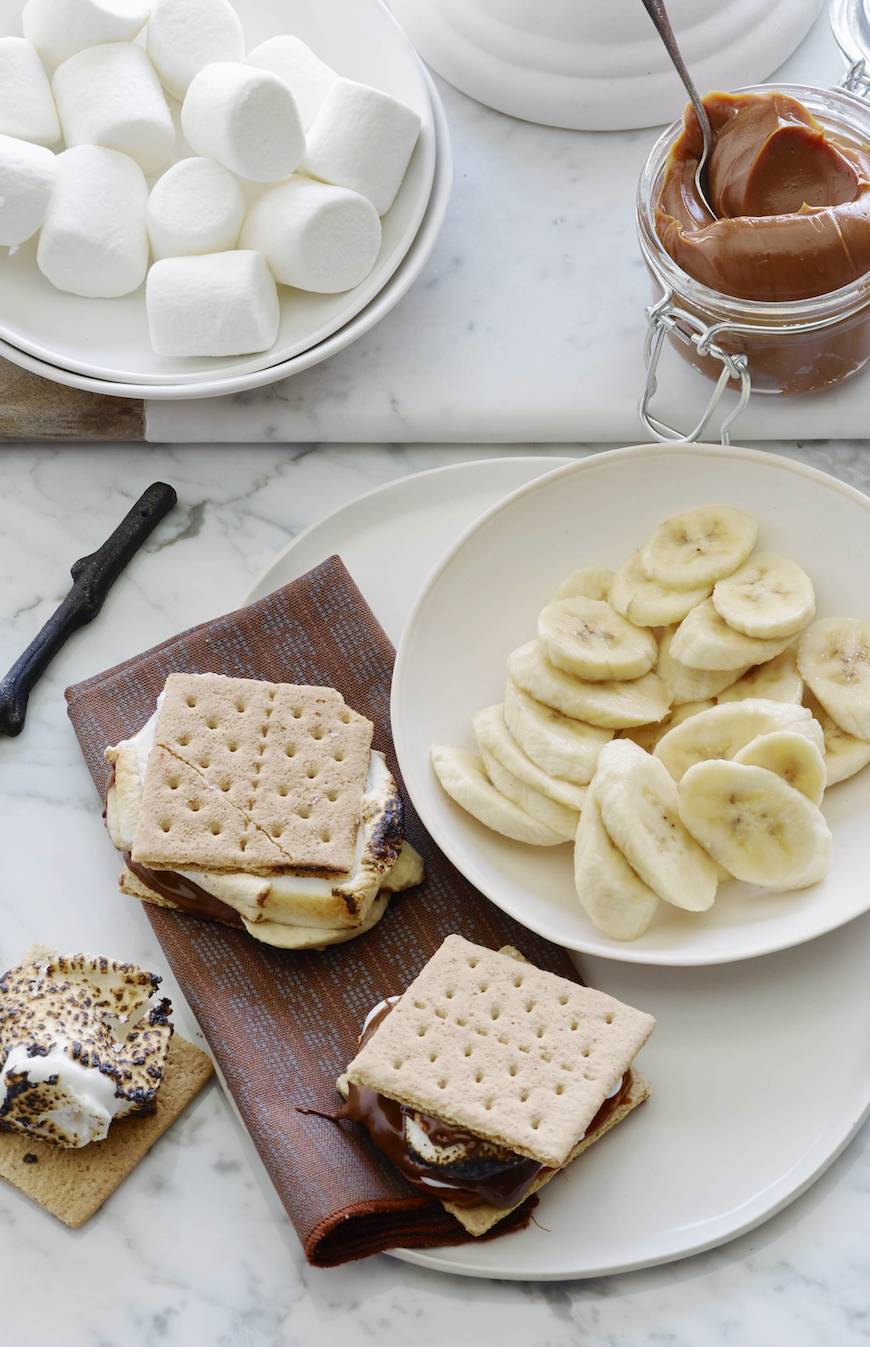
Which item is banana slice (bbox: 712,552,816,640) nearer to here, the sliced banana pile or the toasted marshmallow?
the sliced banana pile

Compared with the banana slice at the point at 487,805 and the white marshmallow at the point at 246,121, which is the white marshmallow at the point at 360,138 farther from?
the banana slice at the point at 487,805

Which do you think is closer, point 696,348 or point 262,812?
point 262,812

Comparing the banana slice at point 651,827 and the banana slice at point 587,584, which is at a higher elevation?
the banana slice at point 587,584

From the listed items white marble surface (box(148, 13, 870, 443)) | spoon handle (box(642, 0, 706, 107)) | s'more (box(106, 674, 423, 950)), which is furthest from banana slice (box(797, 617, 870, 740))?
spoon handle (box(642, 0, 706, 107))

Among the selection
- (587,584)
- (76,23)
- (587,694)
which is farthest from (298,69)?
(587,694)

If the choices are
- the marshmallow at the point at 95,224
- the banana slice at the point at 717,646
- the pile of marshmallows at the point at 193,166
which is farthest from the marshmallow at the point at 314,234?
the banana slice at the point at 717,646

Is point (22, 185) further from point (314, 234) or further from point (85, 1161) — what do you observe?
point (85, 1161)
